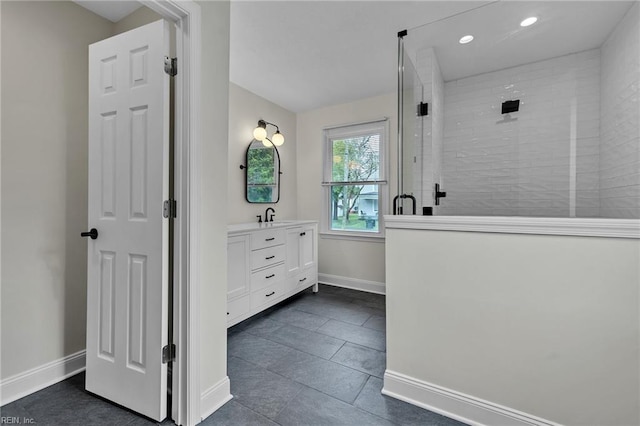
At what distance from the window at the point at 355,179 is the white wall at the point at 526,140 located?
1135 millimetres

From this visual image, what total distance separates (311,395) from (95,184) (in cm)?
176

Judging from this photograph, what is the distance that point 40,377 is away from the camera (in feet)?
5.25

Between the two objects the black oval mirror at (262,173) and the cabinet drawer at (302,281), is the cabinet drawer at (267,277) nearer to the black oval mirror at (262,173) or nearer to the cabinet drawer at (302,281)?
the cabinet drawer at (302,281)

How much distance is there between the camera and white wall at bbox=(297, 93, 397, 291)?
3.39 metres

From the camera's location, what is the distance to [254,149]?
3230 mm

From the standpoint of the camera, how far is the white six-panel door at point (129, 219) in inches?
52.1

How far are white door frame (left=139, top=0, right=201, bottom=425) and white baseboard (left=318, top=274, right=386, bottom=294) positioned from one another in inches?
99.0

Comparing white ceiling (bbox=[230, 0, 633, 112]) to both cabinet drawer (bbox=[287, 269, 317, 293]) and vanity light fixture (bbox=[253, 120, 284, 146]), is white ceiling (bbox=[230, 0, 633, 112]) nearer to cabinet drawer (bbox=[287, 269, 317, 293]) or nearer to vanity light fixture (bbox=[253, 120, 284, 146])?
vanity light fixture (bbox=[253, 120, 284, 146])

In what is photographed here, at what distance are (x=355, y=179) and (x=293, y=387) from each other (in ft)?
8.57

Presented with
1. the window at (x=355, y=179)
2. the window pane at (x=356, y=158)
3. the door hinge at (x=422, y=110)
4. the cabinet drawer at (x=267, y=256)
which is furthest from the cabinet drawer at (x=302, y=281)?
the door hinge at (x=422, y=110)

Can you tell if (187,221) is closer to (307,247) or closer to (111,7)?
(111,7)

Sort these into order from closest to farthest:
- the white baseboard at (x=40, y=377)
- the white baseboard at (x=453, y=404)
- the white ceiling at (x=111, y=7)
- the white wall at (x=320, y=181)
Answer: the white baseboard at (x=453, y=404) → the white baseboard at (x=40, y=377) → the white ceiling at (x=111, y=7) → the white wall at (x=320, y=181)

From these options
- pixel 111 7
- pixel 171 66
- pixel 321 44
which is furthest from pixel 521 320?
pixel 111 7

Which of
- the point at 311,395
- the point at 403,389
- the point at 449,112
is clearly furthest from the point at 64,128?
Result: the point at 449,112
